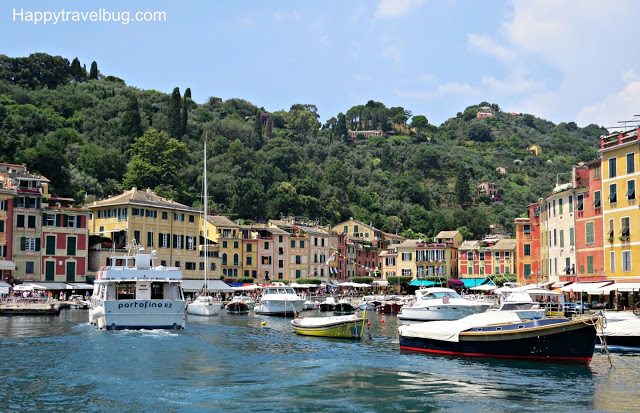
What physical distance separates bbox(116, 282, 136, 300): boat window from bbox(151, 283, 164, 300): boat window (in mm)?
1361

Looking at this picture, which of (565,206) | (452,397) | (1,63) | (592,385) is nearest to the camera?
(452,397)

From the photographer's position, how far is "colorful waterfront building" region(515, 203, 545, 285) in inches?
3292

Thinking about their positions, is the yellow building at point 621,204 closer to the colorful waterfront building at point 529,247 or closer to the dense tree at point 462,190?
the colorful waterfront building at point 529,247

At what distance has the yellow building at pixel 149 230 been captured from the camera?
9083 cm

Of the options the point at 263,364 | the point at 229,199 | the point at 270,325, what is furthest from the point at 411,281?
the point at 263,364

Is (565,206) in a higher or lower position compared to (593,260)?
higher

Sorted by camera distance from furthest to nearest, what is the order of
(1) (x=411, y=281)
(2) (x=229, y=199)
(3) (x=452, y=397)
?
(2) (x=229, y=199)
(1) (x=411, y=281)
(3) (x=452, y=397)

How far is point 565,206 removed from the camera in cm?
6812

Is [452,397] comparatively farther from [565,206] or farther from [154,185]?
[154,185]

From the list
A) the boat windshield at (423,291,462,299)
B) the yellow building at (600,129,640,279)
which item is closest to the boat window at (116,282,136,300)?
the boat windshield at (423,291,462,299)

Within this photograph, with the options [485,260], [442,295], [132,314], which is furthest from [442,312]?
[485,260]

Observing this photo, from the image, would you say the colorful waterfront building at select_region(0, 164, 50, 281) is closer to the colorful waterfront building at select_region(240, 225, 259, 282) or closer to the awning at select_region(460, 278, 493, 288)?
the colorful waterfront building at select_region(240, 225, 259, 282)

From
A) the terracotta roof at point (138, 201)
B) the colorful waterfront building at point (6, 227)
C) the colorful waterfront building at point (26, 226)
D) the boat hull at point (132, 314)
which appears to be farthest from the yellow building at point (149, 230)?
the boat hull at point (132, 314)

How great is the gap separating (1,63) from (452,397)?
169 meters
